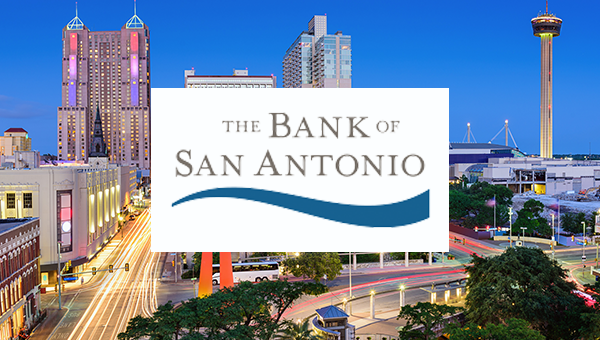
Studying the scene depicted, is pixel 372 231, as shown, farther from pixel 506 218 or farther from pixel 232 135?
pixel 506 218

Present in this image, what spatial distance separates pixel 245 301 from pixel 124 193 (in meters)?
95.6

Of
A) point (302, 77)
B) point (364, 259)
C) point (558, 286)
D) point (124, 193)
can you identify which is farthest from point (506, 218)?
point (302, 77)

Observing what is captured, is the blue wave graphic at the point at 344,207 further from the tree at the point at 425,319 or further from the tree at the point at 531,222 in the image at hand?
the tree at the point at 531,222

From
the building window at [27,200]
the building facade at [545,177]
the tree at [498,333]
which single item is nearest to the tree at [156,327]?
the tree at [498,333]

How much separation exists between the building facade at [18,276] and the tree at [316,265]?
24.2m

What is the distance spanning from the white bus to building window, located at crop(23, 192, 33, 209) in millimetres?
23197

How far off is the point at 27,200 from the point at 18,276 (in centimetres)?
1928

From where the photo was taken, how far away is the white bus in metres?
50.8

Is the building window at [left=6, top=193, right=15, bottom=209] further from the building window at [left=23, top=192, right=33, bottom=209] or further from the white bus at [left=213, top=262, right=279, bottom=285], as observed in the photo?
the white bus at [left=213, top=262, right=279, bottom=285]

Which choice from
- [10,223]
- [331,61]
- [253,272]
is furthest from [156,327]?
[331,61]

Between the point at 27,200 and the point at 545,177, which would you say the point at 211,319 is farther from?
the point at 545,177

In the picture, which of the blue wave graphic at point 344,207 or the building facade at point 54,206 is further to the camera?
the building facade at point 54,206

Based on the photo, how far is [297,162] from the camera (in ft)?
43.6

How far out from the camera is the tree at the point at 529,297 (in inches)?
1150
